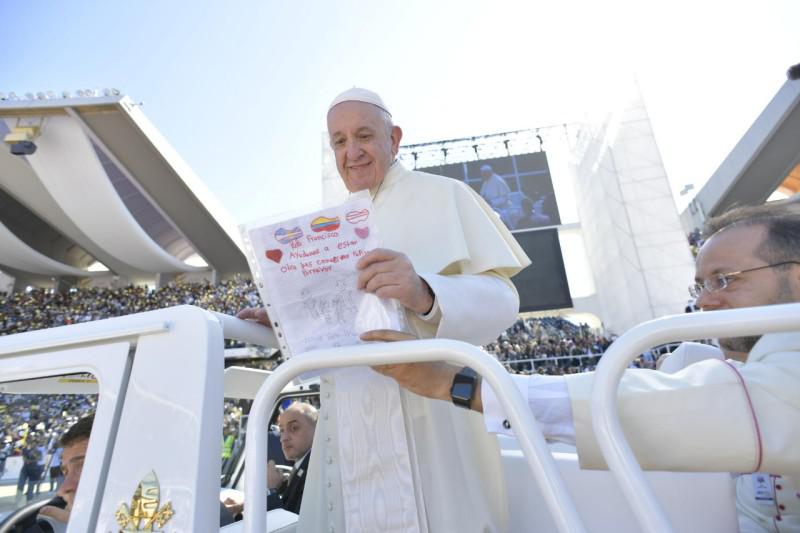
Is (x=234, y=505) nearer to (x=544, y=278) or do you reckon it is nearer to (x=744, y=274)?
(x=744, y=274)

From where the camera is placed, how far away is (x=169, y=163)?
65.0 ft

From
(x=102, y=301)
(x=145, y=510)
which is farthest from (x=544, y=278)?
(x=102, y=301)

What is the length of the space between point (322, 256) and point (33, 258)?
28326mm

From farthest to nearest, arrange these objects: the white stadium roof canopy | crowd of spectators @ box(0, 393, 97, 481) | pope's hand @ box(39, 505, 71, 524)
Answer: the white stadium roof canopy < crowd of spectators @ box(0, 393, 97, 481) < pope's hand @ box(39, 505, 71, 524)

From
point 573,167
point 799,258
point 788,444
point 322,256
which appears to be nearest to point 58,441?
point 322,256

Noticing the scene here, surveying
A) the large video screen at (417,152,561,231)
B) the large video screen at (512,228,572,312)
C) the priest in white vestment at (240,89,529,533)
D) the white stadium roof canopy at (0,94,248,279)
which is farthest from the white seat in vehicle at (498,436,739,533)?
the white stadium roof canopy at (0,94,248,279)

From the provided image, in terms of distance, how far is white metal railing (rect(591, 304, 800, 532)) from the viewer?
22.8 inches

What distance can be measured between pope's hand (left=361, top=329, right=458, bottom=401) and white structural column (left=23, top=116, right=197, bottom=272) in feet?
73.1

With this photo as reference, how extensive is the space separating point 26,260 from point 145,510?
28.7 metres

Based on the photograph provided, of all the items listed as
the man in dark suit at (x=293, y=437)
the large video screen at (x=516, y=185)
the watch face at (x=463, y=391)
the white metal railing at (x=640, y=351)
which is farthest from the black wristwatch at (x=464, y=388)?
the large video screen at (x=516, y=185)

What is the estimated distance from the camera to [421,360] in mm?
725

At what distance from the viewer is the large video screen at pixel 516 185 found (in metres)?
17.2

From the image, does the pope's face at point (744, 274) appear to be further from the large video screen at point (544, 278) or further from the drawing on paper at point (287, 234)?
the large video screen at point (544, 278)

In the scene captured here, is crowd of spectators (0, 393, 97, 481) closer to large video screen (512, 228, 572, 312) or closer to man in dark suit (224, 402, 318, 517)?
man in dark suit (224, 402, 318, 517)
